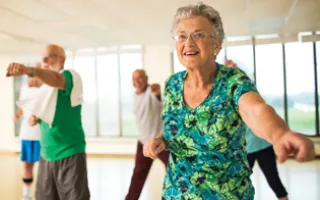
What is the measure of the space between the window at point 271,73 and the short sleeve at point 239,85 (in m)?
6.77

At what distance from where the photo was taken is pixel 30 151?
3766 mm

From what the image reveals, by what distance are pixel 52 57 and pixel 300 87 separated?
260 inches

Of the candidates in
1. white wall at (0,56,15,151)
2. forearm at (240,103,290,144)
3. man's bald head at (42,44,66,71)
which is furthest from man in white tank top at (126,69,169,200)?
white wall at (0,56,15,151)

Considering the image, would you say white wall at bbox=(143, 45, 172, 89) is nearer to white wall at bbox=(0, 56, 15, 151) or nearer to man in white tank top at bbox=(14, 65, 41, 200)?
white wall at bbox=(0, 56, 15, 151)

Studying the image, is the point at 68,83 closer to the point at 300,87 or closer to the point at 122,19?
the point at 122,19

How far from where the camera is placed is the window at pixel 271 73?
7559mm

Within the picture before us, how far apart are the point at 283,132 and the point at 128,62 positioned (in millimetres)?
8086

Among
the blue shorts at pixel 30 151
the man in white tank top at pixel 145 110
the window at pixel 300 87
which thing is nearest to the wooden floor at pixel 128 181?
the blue shorts at pixel 30 151

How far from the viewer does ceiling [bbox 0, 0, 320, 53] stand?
16.4 ft

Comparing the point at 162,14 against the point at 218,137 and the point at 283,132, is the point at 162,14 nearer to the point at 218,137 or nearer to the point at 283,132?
the point at 218,137

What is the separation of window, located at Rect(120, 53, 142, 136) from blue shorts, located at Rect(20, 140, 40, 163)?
4855mm

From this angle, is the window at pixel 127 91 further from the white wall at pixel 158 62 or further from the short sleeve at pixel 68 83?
the short sleeve at pixel 68 83

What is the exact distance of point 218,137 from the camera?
3.51ft

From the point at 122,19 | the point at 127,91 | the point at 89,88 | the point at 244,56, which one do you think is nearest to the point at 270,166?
the point at 122,19
